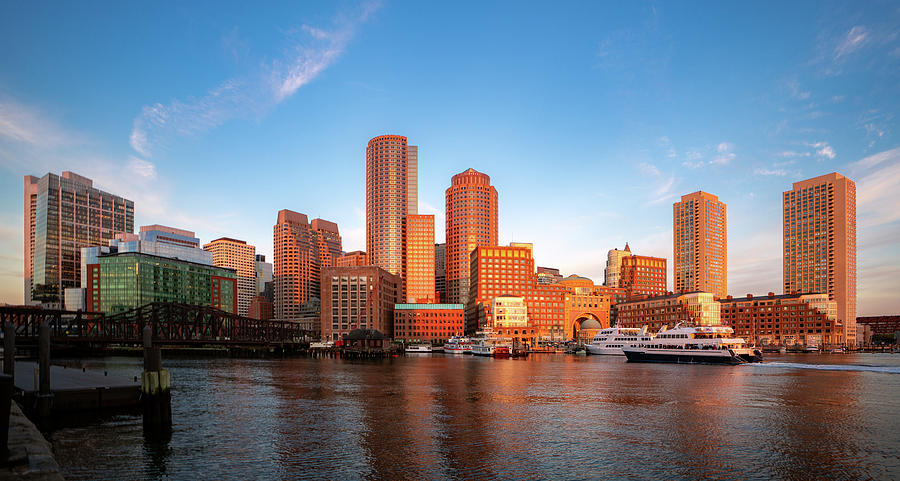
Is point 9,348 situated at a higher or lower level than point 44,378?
higher

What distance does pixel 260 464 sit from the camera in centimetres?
3484

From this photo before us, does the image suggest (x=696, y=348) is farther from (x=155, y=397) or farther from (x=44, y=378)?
(x=44, y=378)

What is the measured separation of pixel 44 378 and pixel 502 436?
37.9 m

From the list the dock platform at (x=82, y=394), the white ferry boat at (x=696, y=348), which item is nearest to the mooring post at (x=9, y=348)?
the dock platform at (x=82, y=394)

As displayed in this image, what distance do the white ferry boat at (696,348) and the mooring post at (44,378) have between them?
133262 millimetres

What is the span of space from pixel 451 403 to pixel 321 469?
29800mm

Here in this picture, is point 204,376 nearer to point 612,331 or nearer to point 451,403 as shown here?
point 451,403

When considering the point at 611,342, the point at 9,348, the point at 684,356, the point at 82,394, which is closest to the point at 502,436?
the point at 82,394

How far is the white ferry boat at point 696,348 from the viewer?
13812 centimetres

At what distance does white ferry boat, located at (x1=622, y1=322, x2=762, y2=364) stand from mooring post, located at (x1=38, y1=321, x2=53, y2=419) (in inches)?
5247

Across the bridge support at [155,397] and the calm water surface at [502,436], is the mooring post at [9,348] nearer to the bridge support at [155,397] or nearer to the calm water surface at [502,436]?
the calm water surface at [502,436]

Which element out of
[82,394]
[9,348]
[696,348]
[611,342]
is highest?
[9,348]

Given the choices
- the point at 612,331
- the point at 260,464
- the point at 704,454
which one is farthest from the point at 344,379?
the point at 612,331

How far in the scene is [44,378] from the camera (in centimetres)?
4753
